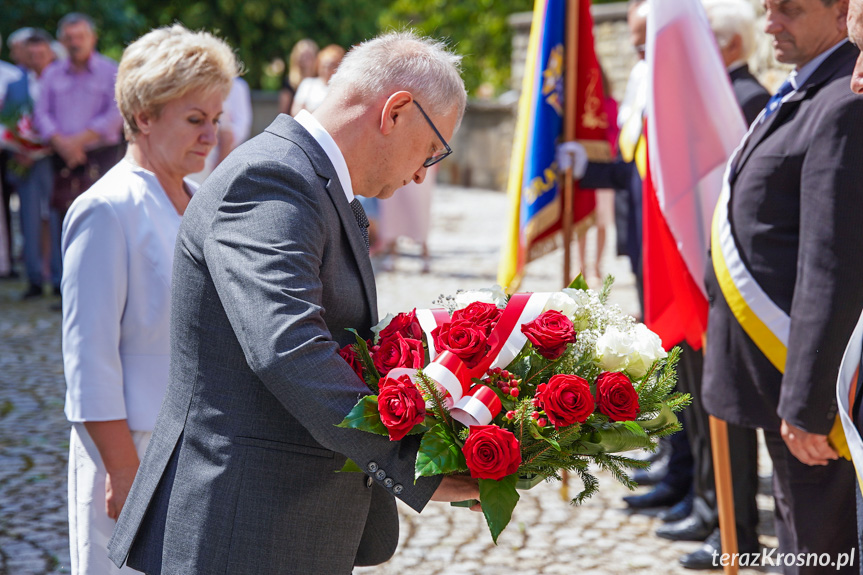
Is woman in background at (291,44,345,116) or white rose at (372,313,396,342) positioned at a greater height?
white rose at (372,313,396,342)

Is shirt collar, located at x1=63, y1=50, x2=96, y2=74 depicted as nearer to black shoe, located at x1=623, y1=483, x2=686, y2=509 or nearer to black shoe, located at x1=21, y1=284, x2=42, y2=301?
black shoe, located at x1=21, y1=284, x2=42, y2=301

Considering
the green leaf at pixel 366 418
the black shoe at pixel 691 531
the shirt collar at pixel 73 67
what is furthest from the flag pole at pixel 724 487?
the shirt collar at pixel 73 67

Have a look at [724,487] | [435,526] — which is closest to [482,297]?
[724,487]

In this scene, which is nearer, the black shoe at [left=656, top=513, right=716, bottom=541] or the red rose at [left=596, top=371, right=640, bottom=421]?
the red rose at [left=596, top=371, right=640, bottom=421]

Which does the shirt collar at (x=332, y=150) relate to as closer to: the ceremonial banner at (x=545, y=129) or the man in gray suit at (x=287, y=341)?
the man in gray suit at (x=287, y=341)

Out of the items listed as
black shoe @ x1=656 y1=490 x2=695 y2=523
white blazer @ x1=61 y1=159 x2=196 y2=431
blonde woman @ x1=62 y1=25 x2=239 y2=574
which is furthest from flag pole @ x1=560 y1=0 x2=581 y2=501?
white blazer @ x1=61 y1=159 x2=196 y2=431

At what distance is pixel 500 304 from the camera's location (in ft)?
6.74

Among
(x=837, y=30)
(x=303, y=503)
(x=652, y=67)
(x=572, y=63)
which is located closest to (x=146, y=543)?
(x=303, y=503)

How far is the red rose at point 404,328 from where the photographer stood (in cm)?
189

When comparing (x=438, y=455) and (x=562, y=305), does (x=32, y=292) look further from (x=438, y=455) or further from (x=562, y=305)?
(x=438, y=455)

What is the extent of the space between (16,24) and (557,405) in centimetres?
1610

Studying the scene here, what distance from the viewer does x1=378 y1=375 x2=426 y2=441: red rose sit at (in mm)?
1678

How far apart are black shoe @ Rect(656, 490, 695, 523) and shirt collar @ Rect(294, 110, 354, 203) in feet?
10.0

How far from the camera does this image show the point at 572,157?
482cm
